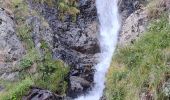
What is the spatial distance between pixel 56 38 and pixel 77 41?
1.61m

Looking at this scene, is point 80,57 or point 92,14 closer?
point 80,57

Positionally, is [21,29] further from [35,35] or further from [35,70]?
[35,70]

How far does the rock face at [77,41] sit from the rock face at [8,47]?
1.85 m

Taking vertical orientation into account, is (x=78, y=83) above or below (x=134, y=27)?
below

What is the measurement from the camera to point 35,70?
15438 millimetres

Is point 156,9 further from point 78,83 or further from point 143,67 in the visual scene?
point 78,83

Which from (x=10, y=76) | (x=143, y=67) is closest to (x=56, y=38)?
(x=10, y=76)

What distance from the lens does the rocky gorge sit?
50.3ft

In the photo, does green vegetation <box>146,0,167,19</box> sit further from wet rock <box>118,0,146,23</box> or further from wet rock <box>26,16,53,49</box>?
wet rock <box>26,16,53,49</box>

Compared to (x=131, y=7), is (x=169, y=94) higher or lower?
lower

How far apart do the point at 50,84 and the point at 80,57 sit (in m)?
3.54

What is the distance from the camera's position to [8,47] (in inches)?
631

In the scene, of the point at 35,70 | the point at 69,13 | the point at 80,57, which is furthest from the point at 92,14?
the point at 35,70

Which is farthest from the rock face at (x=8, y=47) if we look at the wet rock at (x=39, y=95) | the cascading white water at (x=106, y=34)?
the cascading white water at (x=106, y=34)
